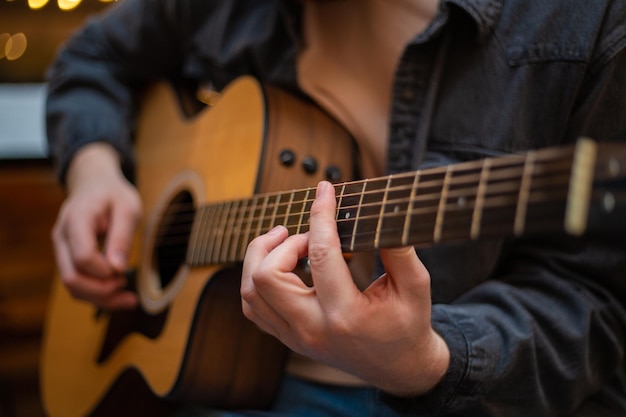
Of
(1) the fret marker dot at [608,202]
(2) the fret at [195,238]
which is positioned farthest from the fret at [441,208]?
(2) the fret at [195,238]

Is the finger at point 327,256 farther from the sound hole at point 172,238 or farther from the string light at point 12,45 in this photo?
the string light at point 12,45

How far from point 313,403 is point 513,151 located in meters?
0.38

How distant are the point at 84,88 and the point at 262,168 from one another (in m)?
0.59

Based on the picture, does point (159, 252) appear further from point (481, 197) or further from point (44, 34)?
point (44, 34)

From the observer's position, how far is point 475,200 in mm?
488

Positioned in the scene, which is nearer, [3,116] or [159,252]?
[159,252]

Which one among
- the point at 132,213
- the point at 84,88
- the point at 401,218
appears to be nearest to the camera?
the point at 401,218

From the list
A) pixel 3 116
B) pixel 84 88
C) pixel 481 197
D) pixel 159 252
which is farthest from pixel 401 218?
pixel 3 116

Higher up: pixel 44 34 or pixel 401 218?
pixel 401 218

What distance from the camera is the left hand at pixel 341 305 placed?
584mm

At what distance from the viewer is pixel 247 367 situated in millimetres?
902

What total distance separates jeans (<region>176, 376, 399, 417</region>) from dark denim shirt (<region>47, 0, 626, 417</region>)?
0.14m

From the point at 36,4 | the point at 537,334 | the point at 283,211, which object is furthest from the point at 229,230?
the point at 36,4

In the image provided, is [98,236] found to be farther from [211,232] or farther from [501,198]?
[501,198]
